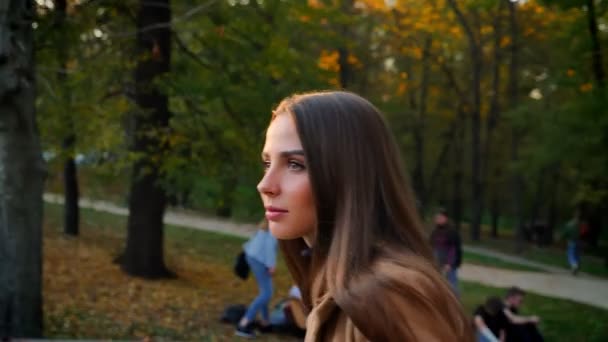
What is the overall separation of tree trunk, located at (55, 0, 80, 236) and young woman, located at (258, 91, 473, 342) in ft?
25.2

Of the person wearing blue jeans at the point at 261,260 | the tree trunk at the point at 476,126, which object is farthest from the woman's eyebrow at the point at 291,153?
the tree trunk at the point at 476,126

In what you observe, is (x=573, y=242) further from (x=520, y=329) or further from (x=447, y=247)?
(x=520, y=329)

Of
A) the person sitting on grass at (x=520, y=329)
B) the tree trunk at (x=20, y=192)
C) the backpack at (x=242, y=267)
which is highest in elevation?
the tree trunk at (x=20, y=192)

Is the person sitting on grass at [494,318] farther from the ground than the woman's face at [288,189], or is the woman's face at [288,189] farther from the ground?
the woman's face at [288,189]

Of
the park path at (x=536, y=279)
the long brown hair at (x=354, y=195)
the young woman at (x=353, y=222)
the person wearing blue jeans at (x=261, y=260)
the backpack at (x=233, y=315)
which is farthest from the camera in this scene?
the park path at (x=536, y=279)

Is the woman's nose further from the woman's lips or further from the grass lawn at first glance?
the grass lawn

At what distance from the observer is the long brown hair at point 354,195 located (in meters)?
1.64

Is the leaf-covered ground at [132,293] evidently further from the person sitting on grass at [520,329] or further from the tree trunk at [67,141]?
the person sitting on grass at [520,329]

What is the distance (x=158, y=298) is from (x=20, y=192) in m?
4.58

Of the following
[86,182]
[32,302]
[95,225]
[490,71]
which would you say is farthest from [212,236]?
[490,71]

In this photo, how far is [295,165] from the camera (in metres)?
1.77

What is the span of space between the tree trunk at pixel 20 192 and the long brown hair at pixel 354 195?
6.57 m

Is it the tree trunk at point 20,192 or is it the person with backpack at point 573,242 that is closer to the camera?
the tree trunk at point 20,192

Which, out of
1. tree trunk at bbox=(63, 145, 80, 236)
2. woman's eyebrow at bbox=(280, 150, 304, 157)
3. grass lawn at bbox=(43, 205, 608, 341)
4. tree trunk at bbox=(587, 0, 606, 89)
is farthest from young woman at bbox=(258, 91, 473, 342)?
tree trunk at bbox=(63, 145, 80, 236)
